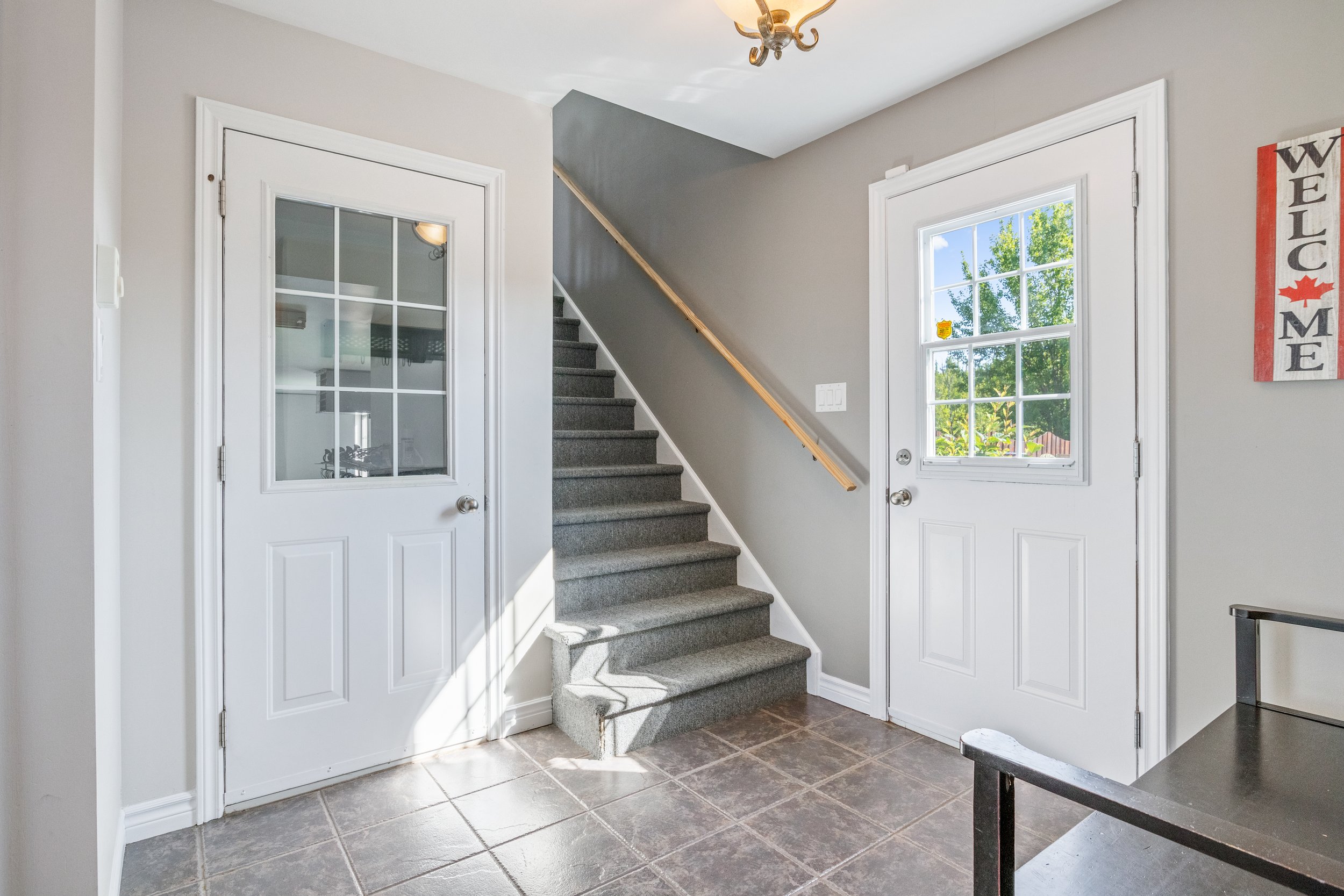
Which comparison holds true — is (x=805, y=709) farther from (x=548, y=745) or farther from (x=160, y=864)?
(x=160, y=864)

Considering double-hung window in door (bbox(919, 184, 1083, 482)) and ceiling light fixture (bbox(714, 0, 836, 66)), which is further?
double-hung window in door (bbox(919, 184, 1083, 482))

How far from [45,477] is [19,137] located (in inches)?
25.2

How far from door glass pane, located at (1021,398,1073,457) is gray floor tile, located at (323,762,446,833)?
2174 mm

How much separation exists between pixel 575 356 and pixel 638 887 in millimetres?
3171

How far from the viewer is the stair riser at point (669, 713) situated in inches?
95.3

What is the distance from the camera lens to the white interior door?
2.08 meters

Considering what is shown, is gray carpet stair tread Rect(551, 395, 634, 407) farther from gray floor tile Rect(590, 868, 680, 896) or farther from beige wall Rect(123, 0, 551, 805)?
gray floor tile Rect(590, 868, 680, 896)

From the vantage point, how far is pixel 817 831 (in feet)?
6.38

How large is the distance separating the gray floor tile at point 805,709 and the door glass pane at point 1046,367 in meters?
1.44

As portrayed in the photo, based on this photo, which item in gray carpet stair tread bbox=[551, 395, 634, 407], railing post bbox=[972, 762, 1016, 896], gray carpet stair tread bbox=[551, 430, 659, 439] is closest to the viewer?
railing post bbox=[972, 762, 1016, 896]

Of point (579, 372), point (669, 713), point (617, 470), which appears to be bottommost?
point (669, 713)

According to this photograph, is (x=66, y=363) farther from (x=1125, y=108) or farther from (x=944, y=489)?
(x=1125, y=108)

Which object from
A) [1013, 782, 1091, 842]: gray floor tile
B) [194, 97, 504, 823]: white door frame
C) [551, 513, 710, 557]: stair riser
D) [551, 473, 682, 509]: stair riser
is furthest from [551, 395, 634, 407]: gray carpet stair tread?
[1013, 782, 1091, 842]: gray floor tile

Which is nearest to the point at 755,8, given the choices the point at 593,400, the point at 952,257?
the point at 952,257
